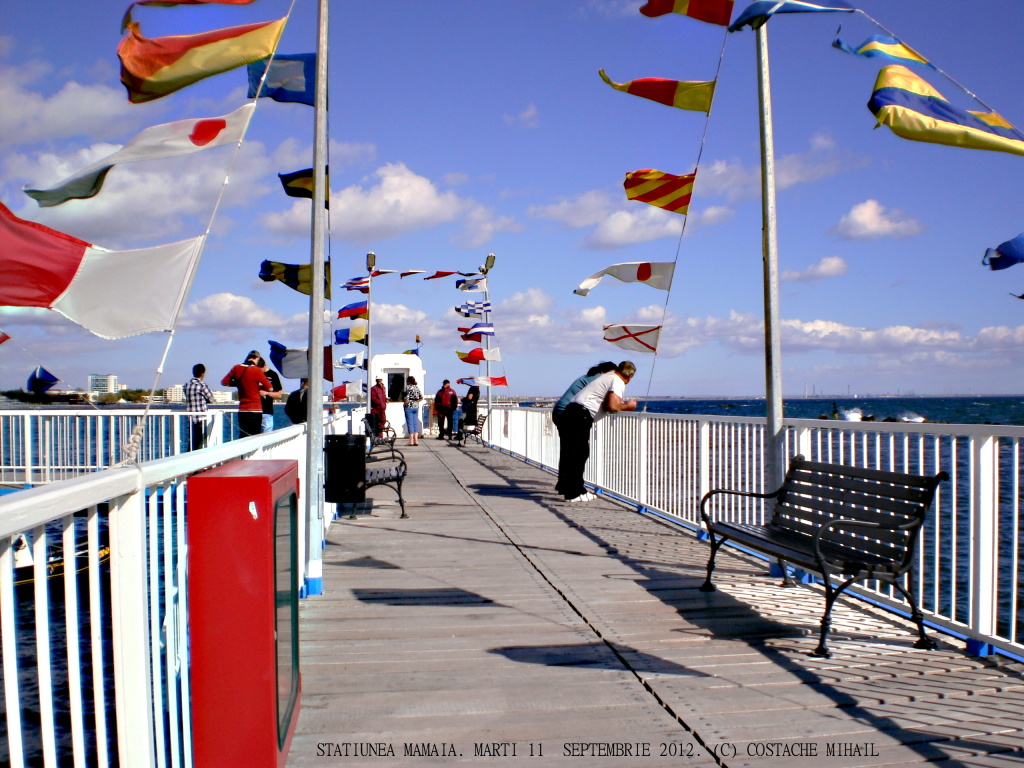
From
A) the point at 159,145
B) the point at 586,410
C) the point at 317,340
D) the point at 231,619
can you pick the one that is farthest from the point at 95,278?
the point at 586,410

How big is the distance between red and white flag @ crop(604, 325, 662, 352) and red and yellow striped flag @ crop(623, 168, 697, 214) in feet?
4.85

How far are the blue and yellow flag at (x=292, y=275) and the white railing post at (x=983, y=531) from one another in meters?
4.57

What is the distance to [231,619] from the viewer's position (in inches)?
95.6

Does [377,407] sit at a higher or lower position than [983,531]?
higher

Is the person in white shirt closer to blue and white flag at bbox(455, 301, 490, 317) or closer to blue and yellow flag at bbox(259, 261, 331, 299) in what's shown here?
blue and yellow flag at bbox(259, 261, 331, 299)

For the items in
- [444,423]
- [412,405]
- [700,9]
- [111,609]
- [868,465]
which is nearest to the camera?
[111,609]

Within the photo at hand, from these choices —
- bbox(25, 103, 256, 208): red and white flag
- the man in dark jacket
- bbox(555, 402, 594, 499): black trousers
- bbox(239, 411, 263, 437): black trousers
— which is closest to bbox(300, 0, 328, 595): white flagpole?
bbox(25, 103, 256, 208): red and white flag

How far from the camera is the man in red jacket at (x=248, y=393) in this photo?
41.1 ft

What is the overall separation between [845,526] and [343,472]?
Result: 5023 mm

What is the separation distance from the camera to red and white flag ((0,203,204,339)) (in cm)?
280

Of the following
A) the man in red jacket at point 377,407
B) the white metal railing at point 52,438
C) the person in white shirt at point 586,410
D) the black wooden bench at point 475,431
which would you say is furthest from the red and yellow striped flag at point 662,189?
the black wooden bench at point 475,431

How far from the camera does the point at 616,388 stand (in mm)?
9711

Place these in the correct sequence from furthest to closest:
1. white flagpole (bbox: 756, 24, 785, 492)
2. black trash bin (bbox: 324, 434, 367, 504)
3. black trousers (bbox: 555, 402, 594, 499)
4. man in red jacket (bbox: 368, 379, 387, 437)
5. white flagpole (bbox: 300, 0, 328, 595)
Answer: man in red jacket (bbox: 368, 379, 387, 437) → black trousers (bbox: 555, 402, 594, 499) → black trash bin (bbox: 324, 434, 367, 504) → white flagpole (bbox: 756, 24, 785, 492) → white flagpole (bbox: 300, 0, 328, 595)

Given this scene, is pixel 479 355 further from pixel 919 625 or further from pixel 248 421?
pixel 919 625
